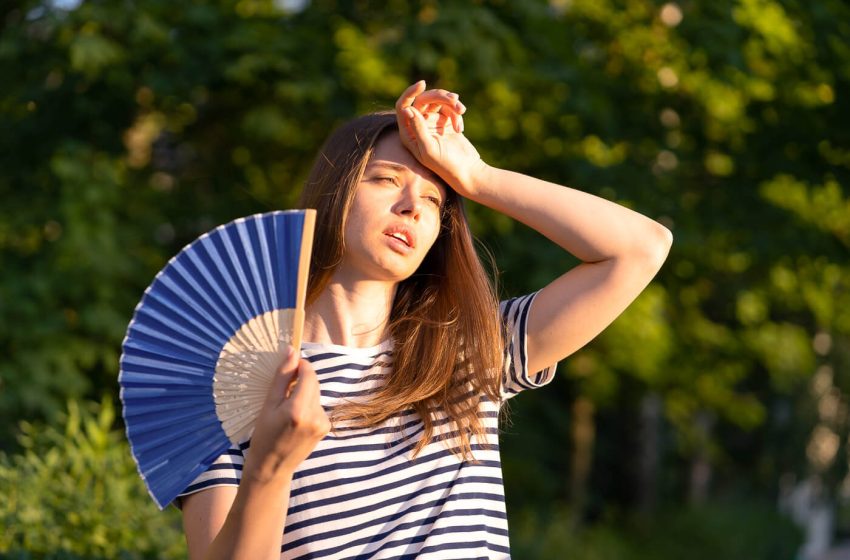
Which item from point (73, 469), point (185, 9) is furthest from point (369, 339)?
point (185, 9)

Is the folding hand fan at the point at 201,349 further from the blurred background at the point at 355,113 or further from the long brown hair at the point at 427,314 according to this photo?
the blurred background at the point at 355,113

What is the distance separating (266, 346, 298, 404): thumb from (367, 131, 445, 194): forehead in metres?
0.66

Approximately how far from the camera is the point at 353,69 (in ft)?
23.1

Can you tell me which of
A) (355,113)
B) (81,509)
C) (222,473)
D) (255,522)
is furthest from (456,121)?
(355,113)

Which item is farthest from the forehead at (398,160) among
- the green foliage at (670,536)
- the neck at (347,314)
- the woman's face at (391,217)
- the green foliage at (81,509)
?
the green foliage at (670,536)

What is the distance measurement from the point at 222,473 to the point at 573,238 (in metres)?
0.82

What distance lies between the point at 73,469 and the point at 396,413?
2.80 m

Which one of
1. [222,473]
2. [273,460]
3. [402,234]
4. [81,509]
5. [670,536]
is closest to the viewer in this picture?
[273,460]

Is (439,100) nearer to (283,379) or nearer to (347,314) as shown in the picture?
(347,314)

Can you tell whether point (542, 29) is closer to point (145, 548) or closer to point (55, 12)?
point (55, 12)

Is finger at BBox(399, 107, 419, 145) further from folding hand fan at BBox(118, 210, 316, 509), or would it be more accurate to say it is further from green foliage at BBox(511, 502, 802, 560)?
green foliage at BBox(511, 502, 802, 560)

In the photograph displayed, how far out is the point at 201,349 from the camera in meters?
1.94

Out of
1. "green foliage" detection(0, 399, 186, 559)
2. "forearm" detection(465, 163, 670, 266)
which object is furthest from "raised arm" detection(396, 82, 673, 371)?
"green foliage" detection(0, 399, 186, 559)

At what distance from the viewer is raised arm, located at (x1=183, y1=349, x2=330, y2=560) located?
1.64m
